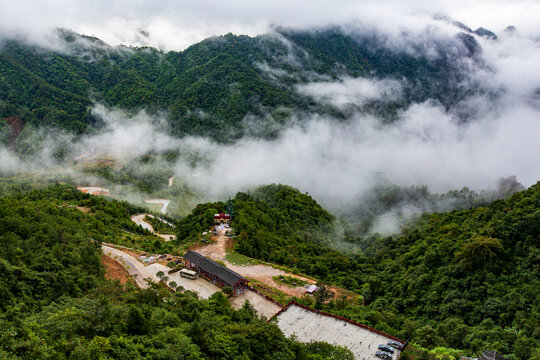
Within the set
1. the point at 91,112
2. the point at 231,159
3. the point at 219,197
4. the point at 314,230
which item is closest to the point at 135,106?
the point at 91,112

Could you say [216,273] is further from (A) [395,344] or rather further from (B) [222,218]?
(B) [222,218]

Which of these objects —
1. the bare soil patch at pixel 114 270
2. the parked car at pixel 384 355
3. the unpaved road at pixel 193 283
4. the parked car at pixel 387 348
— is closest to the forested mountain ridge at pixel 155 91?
the unpaved road at pixel 193 283

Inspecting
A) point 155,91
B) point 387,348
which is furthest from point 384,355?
point 155,91

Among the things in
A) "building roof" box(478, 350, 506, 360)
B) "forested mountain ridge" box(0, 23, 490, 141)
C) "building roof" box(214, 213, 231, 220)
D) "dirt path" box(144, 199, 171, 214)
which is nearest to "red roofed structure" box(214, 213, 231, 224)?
"building roof" box(214, 213, 231, 220)

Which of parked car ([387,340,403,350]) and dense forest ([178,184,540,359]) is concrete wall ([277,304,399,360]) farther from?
dense forest ([178,184,540,359])

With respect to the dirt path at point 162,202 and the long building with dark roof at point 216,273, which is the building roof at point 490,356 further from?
the dirt path at point 162,202

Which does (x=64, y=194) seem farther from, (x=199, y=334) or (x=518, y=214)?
(x=518, y=214)
